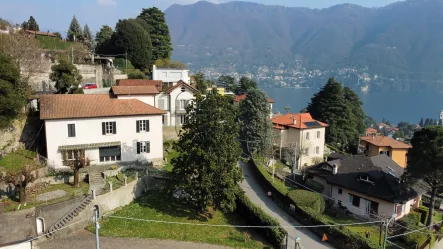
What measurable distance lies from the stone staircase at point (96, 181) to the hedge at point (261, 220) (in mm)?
10680

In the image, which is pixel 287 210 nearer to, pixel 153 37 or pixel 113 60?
pixel 113 60

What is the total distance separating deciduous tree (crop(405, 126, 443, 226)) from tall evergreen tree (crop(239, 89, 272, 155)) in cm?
1539

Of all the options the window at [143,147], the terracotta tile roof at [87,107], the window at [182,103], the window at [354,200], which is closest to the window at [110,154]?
the window at [143,147]

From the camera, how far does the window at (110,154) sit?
1166 inches

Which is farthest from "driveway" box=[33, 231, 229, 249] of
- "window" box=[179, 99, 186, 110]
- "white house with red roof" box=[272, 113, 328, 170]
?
"white house with red roof" box=[272, 113, 328, 170]

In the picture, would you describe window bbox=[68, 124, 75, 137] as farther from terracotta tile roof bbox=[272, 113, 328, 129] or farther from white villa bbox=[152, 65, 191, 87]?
terracotta tile roof bbox=[272, 113, 328, 129]

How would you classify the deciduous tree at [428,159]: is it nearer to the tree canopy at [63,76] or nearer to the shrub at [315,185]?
the shrub at [315,185]

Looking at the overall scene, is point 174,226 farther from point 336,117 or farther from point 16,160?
point 336,117

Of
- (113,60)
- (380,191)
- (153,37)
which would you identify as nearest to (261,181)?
Result: (380,191)

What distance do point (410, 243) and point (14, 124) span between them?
32925mm

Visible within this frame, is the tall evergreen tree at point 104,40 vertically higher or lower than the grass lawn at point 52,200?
higher

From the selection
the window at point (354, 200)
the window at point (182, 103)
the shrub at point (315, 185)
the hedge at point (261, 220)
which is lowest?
the window at point (354, 200)

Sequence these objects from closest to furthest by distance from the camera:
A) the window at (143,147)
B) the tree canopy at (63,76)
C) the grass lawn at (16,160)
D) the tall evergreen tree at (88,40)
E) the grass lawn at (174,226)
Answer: the grass lawn at (174,226) < the grass lawn at (16,160) < the window at (143,147) < the tree canopy at (63,76) < the tall evergreen tree at (88,40)

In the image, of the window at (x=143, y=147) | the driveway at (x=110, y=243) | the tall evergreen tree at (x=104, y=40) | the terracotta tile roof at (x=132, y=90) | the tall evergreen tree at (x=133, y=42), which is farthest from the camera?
the tall evergreen tree at (x=104, y=40)
